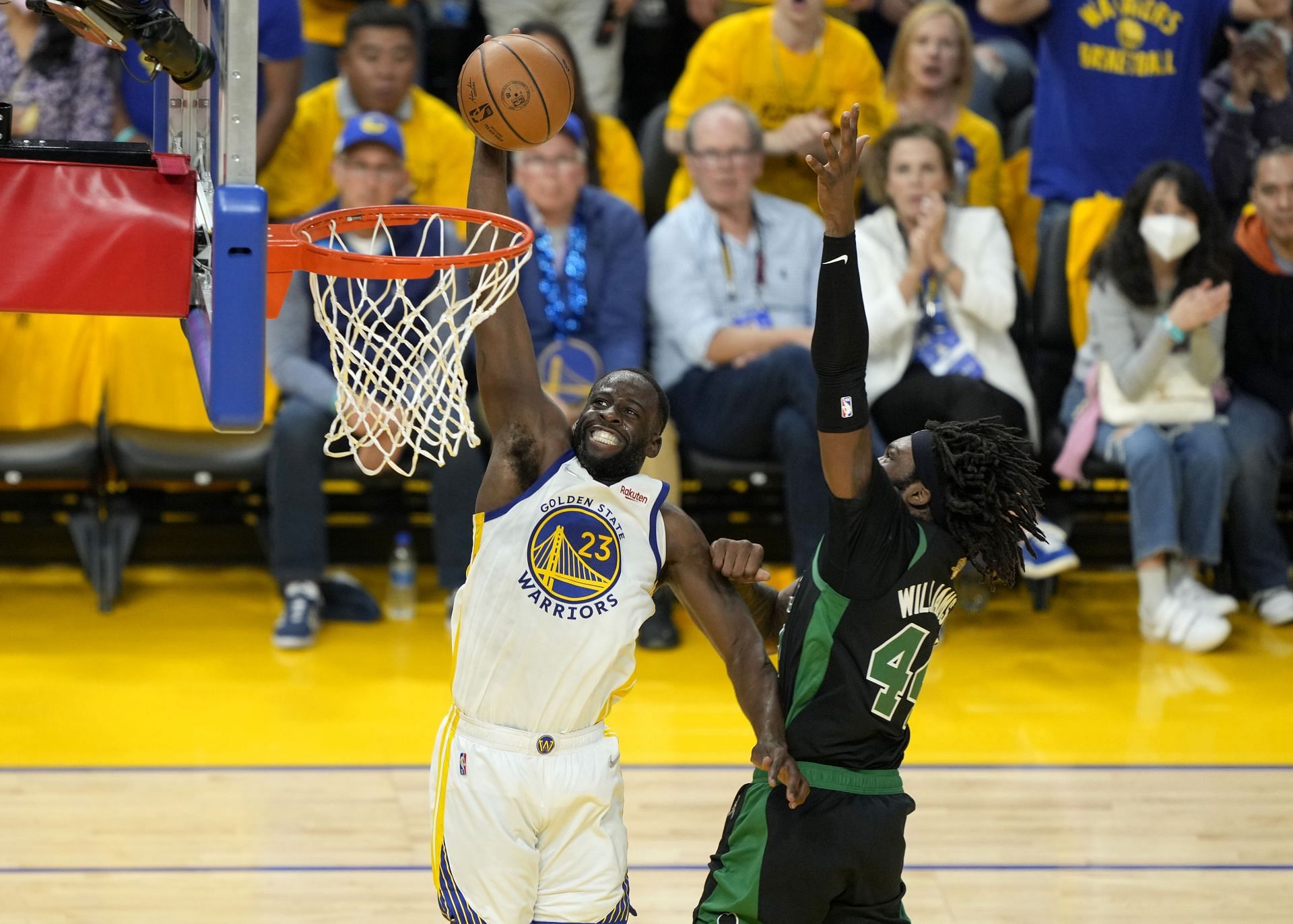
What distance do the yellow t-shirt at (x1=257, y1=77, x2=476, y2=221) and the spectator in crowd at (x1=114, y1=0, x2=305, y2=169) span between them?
9 cm

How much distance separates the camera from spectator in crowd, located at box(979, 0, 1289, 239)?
27.4ft

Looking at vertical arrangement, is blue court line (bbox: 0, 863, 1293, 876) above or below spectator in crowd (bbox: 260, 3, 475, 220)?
below

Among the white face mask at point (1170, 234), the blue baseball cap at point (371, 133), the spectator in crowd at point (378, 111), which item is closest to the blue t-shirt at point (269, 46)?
the spectator in crowd at point (378, 111)

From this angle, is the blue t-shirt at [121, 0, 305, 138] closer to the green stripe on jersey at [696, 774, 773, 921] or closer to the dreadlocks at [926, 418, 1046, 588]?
the dreadlocks at [926, 418, 1046, 588]

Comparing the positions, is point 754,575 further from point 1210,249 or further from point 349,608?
point 1210,249

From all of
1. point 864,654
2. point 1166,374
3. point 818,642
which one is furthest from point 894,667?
point 1166,374

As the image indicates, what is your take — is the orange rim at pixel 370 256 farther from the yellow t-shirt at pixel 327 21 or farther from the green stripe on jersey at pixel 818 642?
the yellow t-shirt at pixel 327 21

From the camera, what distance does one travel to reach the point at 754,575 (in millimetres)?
4027

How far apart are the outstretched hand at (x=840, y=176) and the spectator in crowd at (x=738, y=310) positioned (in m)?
3.81

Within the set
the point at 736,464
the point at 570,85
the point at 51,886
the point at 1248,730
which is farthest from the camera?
the point at 736,464

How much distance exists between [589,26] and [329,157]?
56.5 inches

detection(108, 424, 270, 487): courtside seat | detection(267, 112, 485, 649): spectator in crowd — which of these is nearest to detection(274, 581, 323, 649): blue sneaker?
detection(267, 112, 485, 649): spectator in crowd

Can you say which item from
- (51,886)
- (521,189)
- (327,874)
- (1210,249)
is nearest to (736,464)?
(521,189)

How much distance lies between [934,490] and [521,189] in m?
4.11
